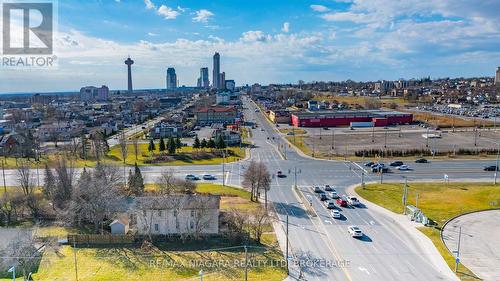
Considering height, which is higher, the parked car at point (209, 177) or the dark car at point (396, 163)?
the dark car at point (396, 163)

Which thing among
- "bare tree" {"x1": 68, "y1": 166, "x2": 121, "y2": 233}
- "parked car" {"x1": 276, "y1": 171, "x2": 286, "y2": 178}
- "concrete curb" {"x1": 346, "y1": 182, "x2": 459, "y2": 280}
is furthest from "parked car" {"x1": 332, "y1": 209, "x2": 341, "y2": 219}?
"bare tree" {"x1": 68, "y1": 166, "x2": 121, "y2": 233}

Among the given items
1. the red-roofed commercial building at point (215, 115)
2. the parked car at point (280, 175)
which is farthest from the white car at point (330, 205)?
the red-roofed commercial building at point (215, 115)

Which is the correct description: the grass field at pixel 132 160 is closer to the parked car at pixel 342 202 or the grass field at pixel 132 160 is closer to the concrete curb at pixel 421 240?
the parked car at pixel 342 202

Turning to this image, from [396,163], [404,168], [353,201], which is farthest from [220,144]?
[353,201]

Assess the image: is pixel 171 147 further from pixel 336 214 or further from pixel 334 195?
pixel 336 214

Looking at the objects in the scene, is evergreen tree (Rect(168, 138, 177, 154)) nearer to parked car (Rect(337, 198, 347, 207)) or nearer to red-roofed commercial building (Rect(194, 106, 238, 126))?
parked car (Rect(337, 198, 347, 207))

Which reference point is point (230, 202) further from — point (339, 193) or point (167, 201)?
point (339, 193)

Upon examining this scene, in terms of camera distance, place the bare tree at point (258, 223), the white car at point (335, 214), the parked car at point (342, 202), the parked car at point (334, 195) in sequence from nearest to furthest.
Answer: the bare tree at point (258, 223) → the white car at point (335, 214) → the parked car at point (342, 202) → the parked car at point (334, 195)
